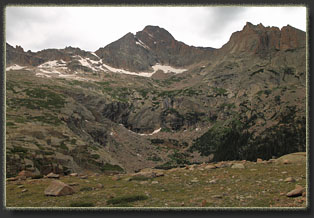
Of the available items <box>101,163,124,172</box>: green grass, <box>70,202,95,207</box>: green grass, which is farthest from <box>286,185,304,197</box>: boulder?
<box>101,163,124,172</box>: green grass

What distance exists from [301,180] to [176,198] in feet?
30.2

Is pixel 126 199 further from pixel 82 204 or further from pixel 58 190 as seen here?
pixel 58 190

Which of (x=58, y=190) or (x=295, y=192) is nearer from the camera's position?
(x=295, y=192)

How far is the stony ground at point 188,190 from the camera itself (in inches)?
587

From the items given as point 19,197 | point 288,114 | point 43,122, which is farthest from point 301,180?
point 288,114

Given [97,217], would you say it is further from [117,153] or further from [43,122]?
[117,153]

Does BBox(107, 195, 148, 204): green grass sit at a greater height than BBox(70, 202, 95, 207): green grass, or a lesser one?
greater

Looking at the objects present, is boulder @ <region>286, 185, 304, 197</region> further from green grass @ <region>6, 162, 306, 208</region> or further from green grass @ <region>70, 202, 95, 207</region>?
green grass @ <region>70, 202, 95, 207</region>

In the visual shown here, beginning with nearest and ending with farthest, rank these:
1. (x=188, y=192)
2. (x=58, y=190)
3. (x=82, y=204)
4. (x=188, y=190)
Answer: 1. (x=82, y=204)
2. (x=188, y=192)
3. (x=188, y=190)
4. (x=58, y=190)

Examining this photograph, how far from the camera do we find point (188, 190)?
17.6 meters

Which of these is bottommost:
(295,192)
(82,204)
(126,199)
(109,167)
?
(109,167)

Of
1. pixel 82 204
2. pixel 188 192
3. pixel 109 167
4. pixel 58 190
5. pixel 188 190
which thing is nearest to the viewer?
pixel 82 204

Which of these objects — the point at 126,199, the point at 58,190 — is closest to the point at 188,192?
the point at 126,199

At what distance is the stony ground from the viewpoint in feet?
48.9
